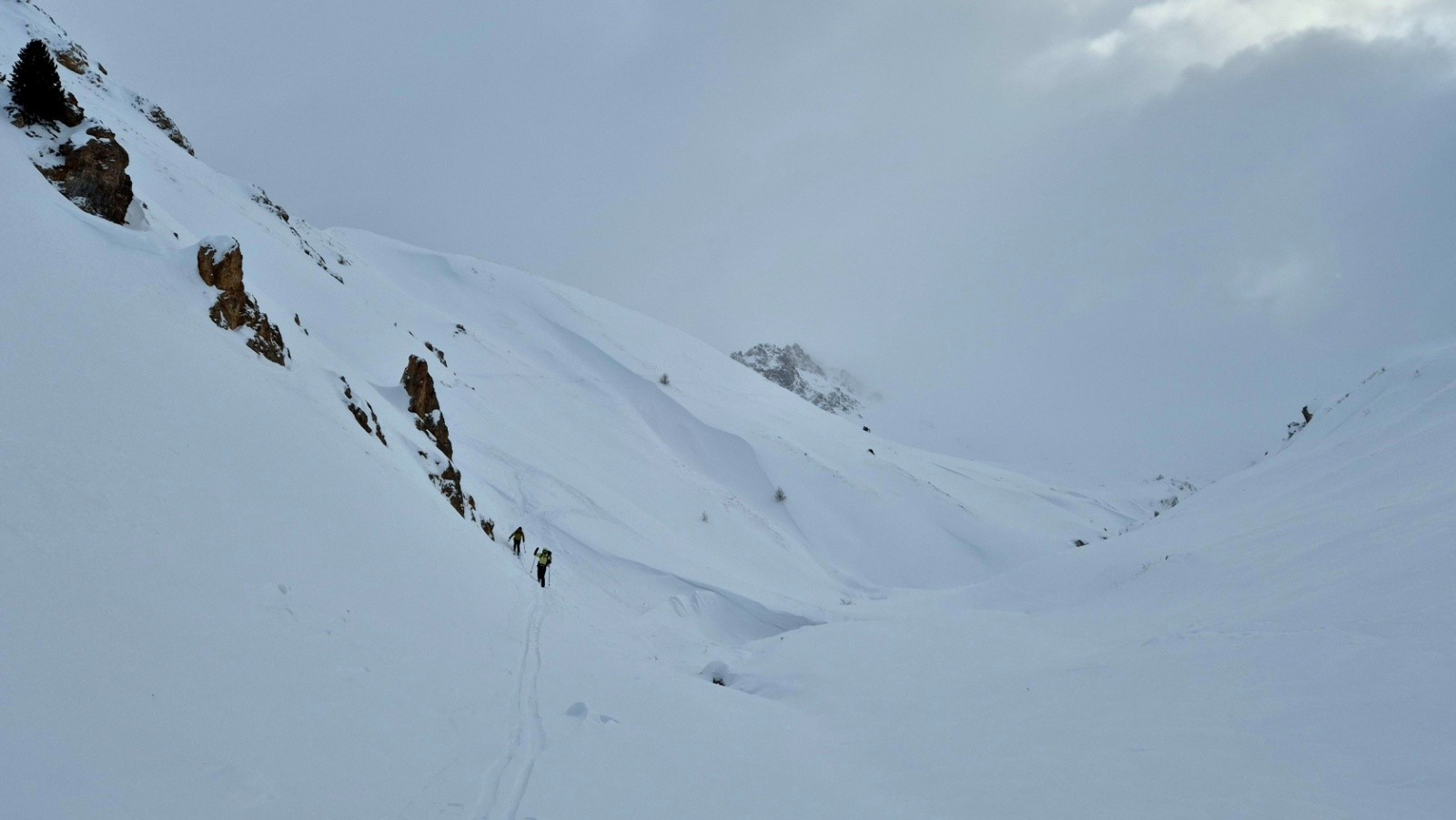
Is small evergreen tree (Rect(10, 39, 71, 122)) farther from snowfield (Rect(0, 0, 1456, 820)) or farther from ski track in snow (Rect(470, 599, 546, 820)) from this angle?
ski track in snow (Rect(470, 599, 546, 820))

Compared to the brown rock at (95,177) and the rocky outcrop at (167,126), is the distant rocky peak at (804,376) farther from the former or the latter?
the brown rock at (95,177)

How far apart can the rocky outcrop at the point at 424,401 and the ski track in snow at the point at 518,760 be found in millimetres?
13171

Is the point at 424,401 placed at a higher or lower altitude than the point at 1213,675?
higher

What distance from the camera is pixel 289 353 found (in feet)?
45.3

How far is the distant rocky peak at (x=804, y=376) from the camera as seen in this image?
421 ft

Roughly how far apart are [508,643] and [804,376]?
13514 centimetres

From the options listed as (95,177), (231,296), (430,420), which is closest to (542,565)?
(430,420)

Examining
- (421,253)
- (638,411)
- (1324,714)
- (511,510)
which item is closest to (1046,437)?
(638,411)

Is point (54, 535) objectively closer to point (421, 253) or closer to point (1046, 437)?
point (421, 253)

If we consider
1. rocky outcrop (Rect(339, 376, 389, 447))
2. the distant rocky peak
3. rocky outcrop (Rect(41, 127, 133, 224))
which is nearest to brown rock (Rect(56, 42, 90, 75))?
rocky outcrop (Rect(41, 127, 133, 224))

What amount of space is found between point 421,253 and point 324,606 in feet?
167

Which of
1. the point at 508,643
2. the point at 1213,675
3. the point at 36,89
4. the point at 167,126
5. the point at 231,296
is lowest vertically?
the point at 508,643

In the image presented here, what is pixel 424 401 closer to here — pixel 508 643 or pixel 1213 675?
pixel 508 643

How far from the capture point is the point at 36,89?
1230 centimetres
